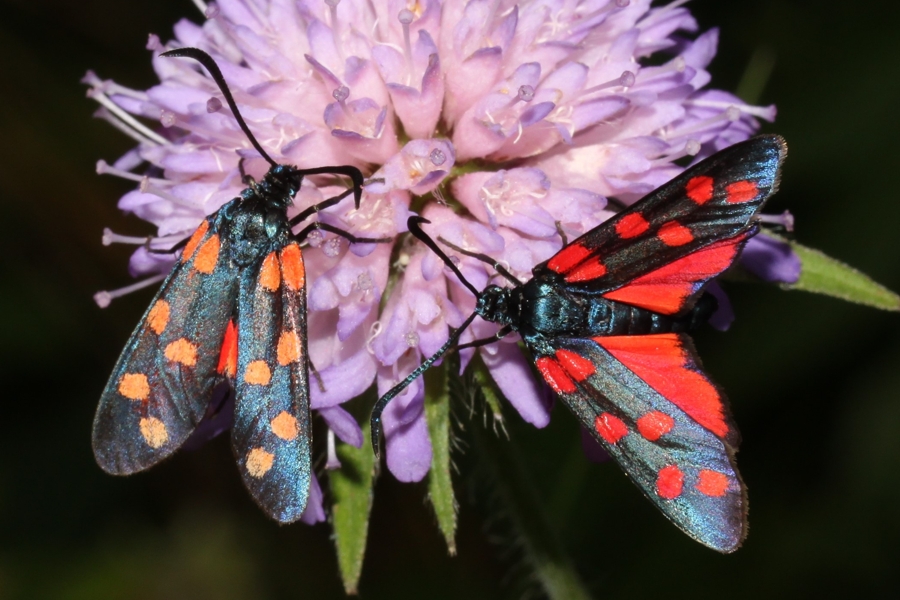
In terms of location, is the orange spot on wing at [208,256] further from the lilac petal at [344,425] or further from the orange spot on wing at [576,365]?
the orange spot on wing at [576,365]

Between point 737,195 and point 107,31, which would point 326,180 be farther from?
point 107,31

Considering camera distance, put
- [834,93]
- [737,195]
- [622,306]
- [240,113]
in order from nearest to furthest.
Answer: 1. [737,195]
2. [622,306]
3. [240,113]
4. [834,93]

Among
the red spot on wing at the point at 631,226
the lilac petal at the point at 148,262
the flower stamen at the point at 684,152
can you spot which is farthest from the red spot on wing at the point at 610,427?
the lilac petal at the point at 148,262

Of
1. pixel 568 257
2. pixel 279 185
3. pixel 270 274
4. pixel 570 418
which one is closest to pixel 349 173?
pixel 279 185

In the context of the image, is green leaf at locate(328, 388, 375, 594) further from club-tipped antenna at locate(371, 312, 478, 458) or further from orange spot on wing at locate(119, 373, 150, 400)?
orange spot on wing at locate(119, 373, 150, 400)

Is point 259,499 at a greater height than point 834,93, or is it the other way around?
point 259,499

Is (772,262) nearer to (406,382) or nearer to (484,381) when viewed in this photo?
(484,381)

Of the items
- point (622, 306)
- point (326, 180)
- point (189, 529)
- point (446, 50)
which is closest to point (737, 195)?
point (622, 306)
